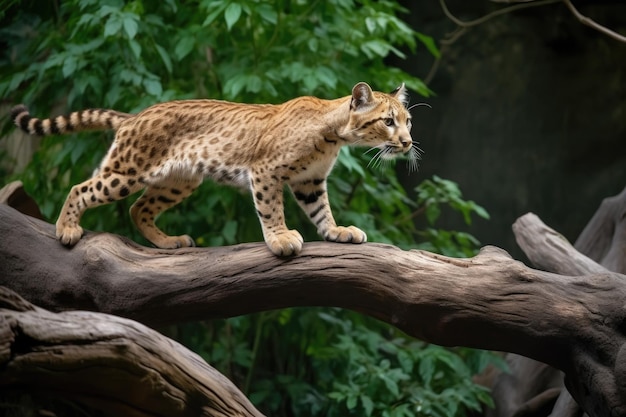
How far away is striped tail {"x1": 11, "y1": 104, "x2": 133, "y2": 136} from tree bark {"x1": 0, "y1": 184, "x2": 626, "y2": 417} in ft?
1.84

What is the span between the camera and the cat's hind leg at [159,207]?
4.94 metres

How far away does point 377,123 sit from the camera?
446 cm

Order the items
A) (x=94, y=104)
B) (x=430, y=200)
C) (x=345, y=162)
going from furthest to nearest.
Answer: (x=430, y=200) < (x=94, y=104) < (x=345, y=162)

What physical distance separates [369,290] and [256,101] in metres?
2.26

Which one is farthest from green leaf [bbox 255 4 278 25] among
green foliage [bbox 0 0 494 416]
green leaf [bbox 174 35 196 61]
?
green leaf [bbox 174 35 196 61]

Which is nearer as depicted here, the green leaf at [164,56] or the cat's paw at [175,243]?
the cat's paw at [175,243]

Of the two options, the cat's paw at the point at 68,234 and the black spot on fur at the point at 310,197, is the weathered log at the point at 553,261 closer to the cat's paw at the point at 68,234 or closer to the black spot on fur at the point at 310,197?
the black spot on fur at the point at 310,197

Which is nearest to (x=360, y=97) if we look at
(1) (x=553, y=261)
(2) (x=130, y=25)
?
(2) (x=130, y=25)

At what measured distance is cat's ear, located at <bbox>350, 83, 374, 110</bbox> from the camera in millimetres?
4414

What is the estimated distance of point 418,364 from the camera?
604 cm

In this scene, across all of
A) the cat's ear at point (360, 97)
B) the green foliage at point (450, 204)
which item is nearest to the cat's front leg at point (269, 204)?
the cat's ear at point (360, 97)

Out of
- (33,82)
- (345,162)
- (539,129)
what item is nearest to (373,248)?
(345,162)

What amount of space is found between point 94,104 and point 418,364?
9.84 ft

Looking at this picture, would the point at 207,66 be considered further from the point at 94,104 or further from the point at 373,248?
the point at 373,248
